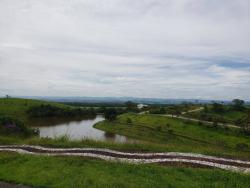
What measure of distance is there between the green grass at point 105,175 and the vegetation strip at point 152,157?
7.88ft

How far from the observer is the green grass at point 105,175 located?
1117cm

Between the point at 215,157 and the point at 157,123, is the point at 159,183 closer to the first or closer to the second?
the point at 215,157

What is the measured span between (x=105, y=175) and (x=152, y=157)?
17.5 feet

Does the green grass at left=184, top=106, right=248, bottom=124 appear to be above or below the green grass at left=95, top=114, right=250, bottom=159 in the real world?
above

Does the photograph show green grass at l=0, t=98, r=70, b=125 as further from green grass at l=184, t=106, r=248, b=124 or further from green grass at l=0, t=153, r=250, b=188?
green grass at l=0, t=153, r=250, b=188

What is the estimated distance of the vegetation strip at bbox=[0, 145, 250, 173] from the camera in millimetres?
15688

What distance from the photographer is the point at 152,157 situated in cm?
1689

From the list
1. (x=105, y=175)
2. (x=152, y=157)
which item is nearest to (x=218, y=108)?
(x=152, y=157)

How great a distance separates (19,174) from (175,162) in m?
7.35

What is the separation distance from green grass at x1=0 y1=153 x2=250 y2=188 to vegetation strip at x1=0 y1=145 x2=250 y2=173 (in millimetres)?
2401

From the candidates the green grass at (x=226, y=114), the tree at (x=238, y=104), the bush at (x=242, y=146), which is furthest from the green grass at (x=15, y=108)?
the bush at (x=242, y=146)

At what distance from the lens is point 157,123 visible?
287 feet

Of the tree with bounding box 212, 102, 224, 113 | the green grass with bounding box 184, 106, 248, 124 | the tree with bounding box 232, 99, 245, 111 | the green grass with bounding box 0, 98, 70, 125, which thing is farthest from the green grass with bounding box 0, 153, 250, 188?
the green grass with bounding box 0, 98, 70, 125

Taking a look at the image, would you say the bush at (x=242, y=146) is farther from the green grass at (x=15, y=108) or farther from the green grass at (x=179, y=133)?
the green grass at (x=15, y=108)
